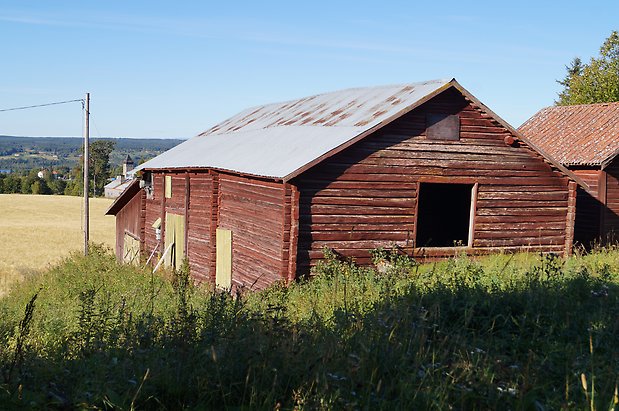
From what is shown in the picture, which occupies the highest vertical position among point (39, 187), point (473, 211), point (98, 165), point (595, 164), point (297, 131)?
point (297, 131)

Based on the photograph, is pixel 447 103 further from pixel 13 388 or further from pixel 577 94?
pixel 577 94

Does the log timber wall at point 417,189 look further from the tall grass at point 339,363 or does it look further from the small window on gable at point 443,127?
the tall grass at point 339,363

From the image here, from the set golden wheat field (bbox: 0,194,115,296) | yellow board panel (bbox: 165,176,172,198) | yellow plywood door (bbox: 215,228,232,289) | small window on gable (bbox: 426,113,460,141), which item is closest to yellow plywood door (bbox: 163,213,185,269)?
yellow board panel (bbox: 165,176,172,198)

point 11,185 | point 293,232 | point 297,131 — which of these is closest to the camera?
point 293,232

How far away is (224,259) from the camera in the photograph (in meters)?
17.4

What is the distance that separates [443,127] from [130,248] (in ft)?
49.8

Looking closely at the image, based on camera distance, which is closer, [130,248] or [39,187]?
[130,248]

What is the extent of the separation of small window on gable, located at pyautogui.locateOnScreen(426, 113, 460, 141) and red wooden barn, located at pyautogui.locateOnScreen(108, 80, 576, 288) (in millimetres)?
25

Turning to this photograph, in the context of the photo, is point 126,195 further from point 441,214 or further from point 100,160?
point 100,160

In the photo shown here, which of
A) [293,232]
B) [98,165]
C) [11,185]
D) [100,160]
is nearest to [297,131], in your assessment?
[293,232]

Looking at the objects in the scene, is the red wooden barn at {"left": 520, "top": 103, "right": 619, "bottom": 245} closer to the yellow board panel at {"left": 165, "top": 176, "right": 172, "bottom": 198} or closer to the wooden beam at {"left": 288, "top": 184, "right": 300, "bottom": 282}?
the wooden beam at {"left": 288, "top": 184, "right": 300, "bottom": 282}

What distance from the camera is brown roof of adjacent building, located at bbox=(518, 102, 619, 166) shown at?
21078 millimetres

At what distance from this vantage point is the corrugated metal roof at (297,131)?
14438 millimetres

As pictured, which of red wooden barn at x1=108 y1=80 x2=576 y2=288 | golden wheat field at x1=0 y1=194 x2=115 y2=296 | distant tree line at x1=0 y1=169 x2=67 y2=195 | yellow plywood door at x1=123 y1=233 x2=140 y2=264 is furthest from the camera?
distant tree line at x1=0 y1=169 x2=67 y2=195
